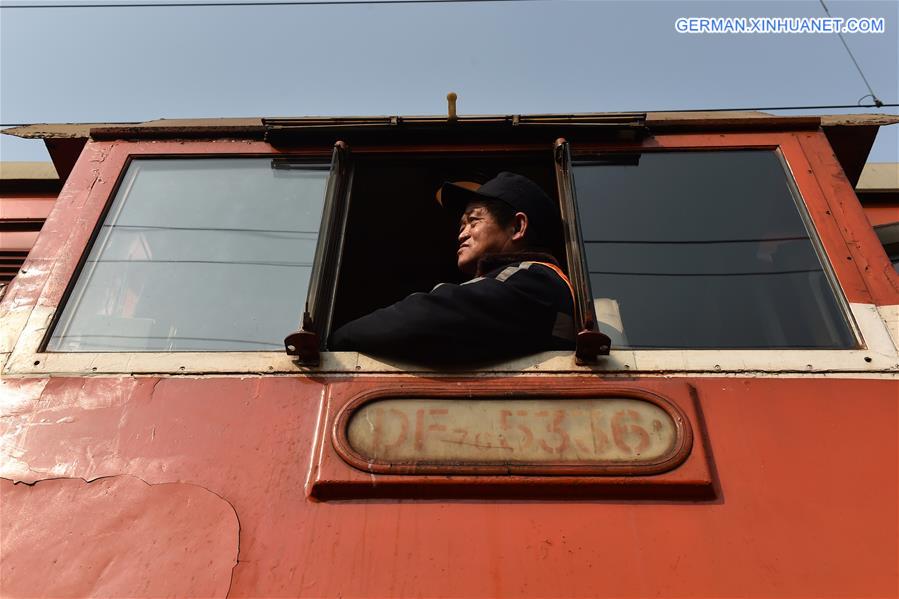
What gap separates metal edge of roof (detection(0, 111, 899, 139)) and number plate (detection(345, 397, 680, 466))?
1.34 metres

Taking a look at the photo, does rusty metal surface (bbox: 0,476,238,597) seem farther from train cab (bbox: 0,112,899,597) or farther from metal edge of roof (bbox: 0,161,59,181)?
metal edge of roof (bbox: 0,161,59,181)

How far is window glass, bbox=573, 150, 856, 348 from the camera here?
246cm

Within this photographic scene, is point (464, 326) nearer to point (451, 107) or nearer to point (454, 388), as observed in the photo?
point (454, 388)

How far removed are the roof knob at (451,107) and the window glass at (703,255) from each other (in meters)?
0.56

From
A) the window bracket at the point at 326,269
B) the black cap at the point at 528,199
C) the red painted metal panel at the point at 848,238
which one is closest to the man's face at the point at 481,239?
the black cap at the point at 528,199

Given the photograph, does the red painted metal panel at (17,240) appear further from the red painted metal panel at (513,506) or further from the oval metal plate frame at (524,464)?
the oval metal plate frame at (524,464)

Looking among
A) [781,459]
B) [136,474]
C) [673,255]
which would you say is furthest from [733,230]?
[136,474]

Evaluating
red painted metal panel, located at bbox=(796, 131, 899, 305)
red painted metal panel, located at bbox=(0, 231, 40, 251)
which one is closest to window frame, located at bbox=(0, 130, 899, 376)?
red painted metal panel, located at bbox=(796, 131, 899, 305)

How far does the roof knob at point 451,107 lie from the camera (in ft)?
9.66

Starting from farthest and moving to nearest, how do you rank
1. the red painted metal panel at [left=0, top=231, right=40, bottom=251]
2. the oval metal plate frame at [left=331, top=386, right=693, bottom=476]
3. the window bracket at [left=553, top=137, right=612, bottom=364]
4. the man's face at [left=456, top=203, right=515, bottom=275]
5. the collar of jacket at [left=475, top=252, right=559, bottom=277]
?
the red painted metal panel at [left=0, top=231, right=40, bottom=251] → the man's face at [left=456, top=203, right=515, bottom=275] → the collar of jacket at [left=475, top=252, right=559, bottom=277] → the window bracket at [left=553, top=137, right=612, bottom=364] → the oval metal plate frame at [left=331, top=386, right=693, bottom=476]

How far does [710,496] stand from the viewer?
6.30 ft

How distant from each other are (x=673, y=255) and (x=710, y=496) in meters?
1.15

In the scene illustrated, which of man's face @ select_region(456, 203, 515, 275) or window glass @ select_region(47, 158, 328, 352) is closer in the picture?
window glass @ select_region(47, 158, 328, 352)

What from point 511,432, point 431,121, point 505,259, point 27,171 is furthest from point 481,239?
point 27,171
